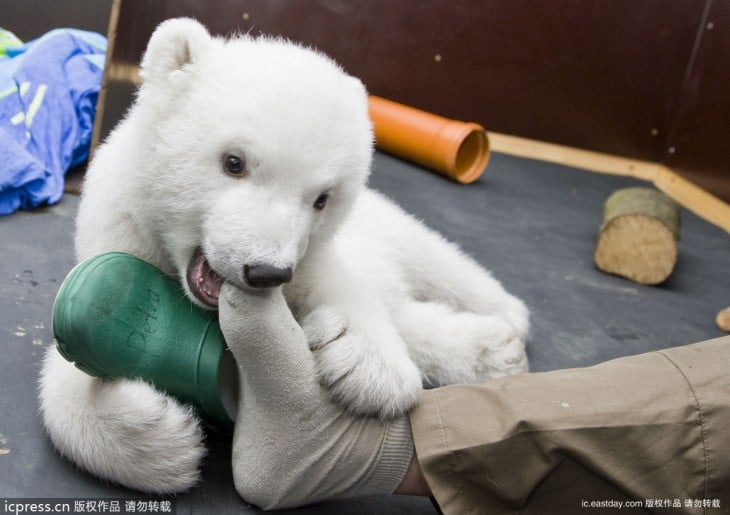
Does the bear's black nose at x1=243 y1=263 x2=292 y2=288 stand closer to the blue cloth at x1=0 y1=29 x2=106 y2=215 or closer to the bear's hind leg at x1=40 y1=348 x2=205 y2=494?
the bear's hind leg at x1=40 y1=348 x2=205 y2=494

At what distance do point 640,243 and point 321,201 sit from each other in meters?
2.62

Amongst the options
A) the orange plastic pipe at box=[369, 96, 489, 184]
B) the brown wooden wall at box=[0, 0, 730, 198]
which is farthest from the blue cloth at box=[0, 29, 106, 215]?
the orange plastic pipe at box=[369, 96, 489, 184]

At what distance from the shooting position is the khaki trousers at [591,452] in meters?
1.76

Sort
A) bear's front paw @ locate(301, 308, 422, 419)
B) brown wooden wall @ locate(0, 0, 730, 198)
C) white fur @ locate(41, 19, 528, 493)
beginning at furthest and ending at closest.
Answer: brown wooden wall @ locate(0, 0, 730, 198) < bear's front paw @ locate(301, 308, 422, 419) < white fur @ locate(41, 19, 528, 493)

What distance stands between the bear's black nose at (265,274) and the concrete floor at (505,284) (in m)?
0.59

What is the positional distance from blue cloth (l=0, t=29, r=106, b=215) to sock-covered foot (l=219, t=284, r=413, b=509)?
2.01 meters

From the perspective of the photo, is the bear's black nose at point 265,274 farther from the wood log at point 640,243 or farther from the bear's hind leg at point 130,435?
the wood log at point 640,243

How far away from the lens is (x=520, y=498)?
178cm

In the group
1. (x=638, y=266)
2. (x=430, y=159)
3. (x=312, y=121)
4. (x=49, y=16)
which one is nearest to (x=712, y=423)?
(x=312, y=121)

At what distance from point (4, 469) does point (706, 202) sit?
4677mm

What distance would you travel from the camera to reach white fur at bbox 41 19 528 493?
66.1 inches

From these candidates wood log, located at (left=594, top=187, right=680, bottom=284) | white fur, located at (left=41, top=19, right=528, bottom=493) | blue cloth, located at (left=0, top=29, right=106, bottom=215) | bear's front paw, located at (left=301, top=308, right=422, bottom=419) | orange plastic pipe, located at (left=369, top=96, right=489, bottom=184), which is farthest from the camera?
orange plastic pipe, located at (left=369, top=96, right=489, bottom=184)

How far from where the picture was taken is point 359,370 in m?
1.81

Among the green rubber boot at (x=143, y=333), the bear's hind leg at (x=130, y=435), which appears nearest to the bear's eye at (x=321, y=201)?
the green rubber boot at (x=143, y=333)
